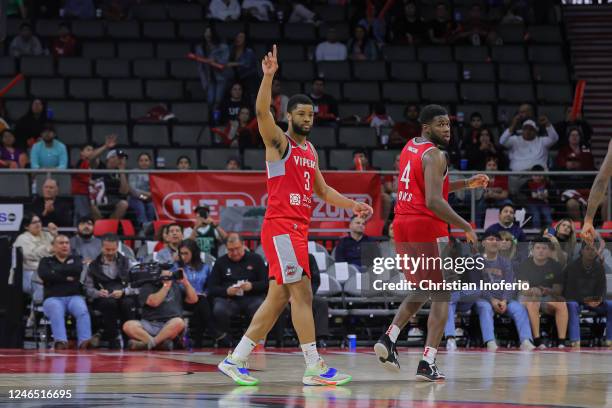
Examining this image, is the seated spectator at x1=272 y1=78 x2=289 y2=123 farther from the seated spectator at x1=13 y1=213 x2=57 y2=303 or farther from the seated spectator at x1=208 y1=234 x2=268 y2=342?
the seated spectator at x1=13 y1=213 x2=57 y2=303

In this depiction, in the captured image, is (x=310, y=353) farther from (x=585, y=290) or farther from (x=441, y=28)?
(x=441, y=28)

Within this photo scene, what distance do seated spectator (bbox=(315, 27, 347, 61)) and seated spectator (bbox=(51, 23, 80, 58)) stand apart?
4.41 m

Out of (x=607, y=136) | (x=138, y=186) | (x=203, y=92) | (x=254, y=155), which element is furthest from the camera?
(x=607, y=136)

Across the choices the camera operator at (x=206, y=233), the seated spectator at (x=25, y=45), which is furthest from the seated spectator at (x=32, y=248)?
the seated spectator at (x=25, y=45)

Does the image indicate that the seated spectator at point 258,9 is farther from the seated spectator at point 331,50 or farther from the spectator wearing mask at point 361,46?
the spectator wearing mask at point 361,46

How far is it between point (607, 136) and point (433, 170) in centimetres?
1405

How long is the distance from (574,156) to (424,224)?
33.5 ft

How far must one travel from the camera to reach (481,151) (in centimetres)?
1908

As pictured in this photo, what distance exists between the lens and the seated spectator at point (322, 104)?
2003 centimetres

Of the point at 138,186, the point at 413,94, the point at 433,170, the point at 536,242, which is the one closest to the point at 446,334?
the point at 536,242

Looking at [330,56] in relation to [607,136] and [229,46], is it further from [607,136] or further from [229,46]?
[607,136]

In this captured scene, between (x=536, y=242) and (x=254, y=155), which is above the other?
(x=254, y=155)

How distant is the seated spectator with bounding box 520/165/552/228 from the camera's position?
17.1m

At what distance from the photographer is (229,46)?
69.8 ft
